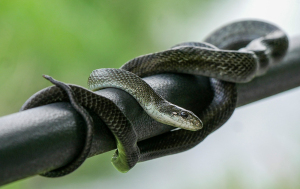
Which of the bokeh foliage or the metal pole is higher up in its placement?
the metal pole

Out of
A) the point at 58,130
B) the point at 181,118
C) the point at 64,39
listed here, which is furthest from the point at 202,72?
the point at 64,39

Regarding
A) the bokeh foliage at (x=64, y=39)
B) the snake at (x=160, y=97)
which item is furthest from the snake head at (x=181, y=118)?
the bokeh foliage at (x=64, y=39)

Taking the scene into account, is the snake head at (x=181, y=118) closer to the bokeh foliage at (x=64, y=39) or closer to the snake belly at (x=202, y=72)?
the snake belly at (x=202, y=72)

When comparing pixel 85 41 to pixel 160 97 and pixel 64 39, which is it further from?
pixel 160 97

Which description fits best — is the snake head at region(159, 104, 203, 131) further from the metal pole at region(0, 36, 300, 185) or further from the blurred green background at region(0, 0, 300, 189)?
the blurred green background at region(0, 0, 300, 189)

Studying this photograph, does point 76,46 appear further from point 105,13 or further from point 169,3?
point 169,3

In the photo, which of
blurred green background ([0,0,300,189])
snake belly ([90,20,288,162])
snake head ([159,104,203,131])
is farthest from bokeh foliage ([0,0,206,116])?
snake head ([159,104,203,131])

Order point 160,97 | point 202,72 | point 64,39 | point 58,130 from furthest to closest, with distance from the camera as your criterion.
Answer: point 64,39 → point 202,72 → point 160,97 → point 58,130
